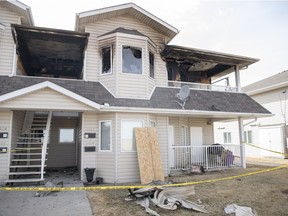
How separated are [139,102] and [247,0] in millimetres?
8151

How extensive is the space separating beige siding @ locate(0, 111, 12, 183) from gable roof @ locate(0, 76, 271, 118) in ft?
3.05

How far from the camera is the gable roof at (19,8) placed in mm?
8927

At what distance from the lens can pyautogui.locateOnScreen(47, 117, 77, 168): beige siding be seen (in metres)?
12.5

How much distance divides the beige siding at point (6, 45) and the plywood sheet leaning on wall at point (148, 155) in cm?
571

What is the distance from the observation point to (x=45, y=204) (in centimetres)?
595

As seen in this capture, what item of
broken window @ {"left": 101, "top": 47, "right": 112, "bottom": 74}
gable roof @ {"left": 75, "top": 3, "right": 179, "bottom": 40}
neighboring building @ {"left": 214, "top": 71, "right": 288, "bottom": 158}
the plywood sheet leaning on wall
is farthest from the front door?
neighboring building @ {"left": 214, "top": 71, "right": 288, "bottom": 158}

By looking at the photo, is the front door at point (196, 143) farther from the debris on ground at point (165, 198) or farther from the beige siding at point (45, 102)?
the beige siding at point (45, 102)

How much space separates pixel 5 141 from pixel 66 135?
4.70m

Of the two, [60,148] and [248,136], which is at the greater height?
Result: [248,136]

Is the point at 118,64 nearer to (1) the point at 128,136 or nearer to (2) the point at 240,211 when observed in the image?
(1) the point at 128,136

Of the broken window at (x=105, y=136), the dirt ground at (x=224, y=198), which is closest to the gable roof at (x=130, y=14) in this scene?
the broken window at (x=105, y=136)

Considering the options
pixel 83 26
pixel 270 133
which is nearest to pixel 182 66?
pixel 83 26

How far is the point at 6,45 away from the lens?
910 centimetres

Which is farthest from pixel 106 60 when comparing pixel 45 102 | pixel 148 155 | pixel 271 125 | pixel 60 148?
pixel 271 125
